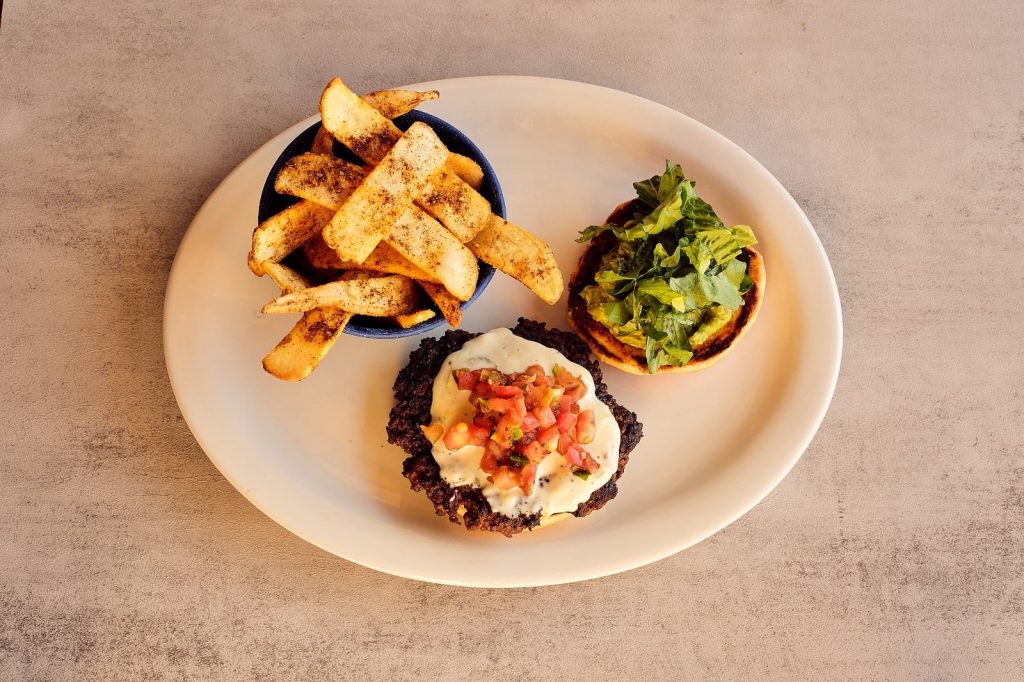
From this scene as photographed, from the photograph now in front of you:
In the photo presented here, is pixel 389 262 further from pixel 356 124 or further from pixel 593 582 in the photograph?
pixel 593 582

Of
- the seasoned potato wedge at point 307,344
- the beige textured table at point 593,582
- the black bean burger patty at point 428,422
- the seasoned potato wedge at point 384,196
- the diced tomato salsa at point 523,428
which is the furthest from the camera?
the beige textured table at point 593,582

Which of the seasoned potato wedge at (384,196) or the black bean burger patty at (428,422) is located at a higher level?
the seasoned potato wedge at (384,196)

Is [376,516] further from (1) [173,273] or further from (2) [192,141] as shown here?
(2) [192,141]

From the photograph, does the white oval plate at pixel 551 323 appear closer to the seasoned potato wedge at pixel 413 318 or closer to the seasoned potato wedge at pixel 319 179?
the seasoned potato wedge at pixel 413 318

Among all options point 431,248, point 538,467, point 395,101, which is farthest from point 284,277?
point 538,467

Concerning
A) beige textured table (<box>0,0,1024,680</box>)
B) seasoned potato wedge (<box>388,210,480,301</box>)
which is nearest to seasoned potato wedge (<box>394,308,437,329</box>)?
seasoned potato wedge (<box>388,210,480,301</box>)

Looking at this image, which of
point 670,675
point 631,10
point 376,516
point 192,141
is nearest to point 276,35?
point 192,141

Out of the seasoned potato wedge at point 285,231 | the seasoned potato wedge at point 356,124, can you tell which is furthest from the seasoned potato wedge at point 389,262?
the seasoned potato wedge at point 356,124
